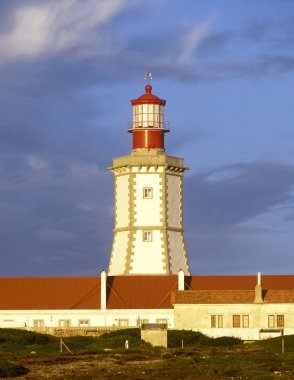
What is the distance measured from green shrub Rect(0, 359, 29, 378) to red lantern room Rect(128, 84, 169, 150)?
94.8 ft

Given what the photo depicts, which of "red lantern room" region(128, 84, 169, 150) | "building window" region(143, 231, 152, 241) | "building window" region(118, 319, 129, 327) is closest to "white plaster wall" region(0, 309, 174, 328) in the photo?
"building window" region(118, 319, 129, 327)

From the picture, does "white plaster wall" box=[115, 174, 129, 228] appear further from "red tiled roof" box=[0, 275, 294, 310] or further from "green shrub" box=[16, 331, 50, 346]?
"green shrub" box=[16, 331, 50, 346]

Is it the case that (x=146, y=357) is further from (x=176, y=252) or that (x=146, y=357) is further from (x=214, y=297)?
(x=176, y=252)

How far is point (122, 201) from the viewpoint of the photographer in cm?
8006

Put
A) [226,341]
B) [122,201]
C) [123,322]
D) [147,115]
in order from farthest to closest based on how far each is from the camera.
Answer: [147,115], [122,201], [123,322], [226,341]

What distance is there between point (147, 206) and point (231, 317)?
10.5m

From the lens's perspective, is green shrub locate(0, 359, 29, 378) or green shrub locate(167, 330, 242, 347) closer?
green shrub locate(0, 359, 29, 378)

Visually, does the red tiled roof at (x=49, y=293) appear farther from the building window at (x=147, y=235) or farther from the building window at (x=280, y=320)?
the building window at (x=280, y=320)

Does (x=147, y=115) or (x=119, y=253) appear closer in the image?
(x=119, y=253)

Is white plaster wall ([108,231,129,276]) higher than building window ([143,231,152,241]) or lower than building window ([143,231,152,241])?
lower

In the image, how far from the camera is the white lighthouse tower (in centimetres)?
7888

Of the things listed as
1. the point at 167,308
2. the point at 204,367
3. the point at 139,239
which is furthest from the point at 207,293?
the point at 204,367

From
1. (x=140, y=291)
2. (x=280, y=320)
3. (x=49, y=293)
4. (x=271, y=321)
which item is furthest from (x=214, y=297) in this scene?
(x=49, y=293)

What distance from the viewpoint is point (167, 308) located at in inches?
2899
